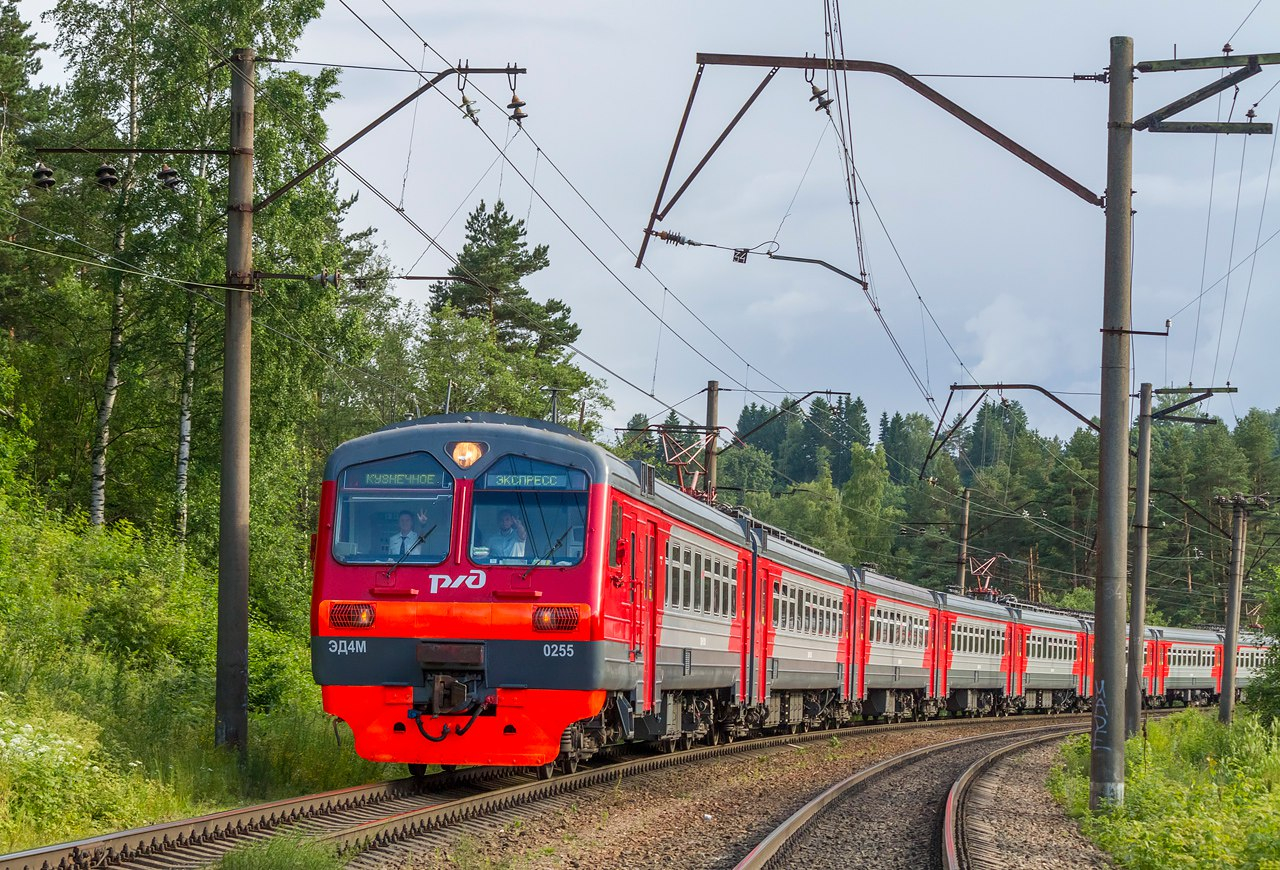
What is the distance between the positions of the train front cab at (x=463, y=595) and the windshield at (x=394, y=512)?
0.04 ft

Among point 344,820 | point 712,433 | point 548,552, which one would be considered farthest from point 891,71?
point 712,433

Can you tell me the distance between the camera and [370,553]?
12.9 m

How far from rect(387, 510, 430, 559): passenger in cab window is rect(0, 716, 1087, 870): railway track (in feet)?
6.57

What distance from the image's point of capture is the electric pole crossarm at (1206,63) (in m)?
12.2

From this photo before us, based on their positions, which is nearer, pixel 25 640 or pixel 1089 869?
pixel 1089 869

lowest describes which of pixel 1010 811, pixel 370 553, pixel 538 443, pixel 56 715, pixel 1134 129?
pixel 1010 811

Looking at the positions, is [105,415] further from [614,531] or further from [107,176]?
[614,531]

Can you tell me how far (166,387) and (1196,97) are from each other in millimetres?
29354

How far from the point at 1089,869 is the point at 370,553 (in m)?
6.45

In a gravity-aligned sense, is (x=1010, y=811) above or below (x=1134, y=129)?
below

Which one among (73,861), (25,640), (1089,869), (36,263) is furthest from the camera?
(36,263)

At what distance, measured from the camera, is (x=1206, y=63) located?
12727mm

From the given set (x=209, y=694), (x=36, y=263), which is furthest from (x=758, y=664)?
(x=36, y=263)

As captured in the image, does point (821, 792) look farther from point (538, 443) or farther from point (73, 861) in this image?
point (73, 861)
